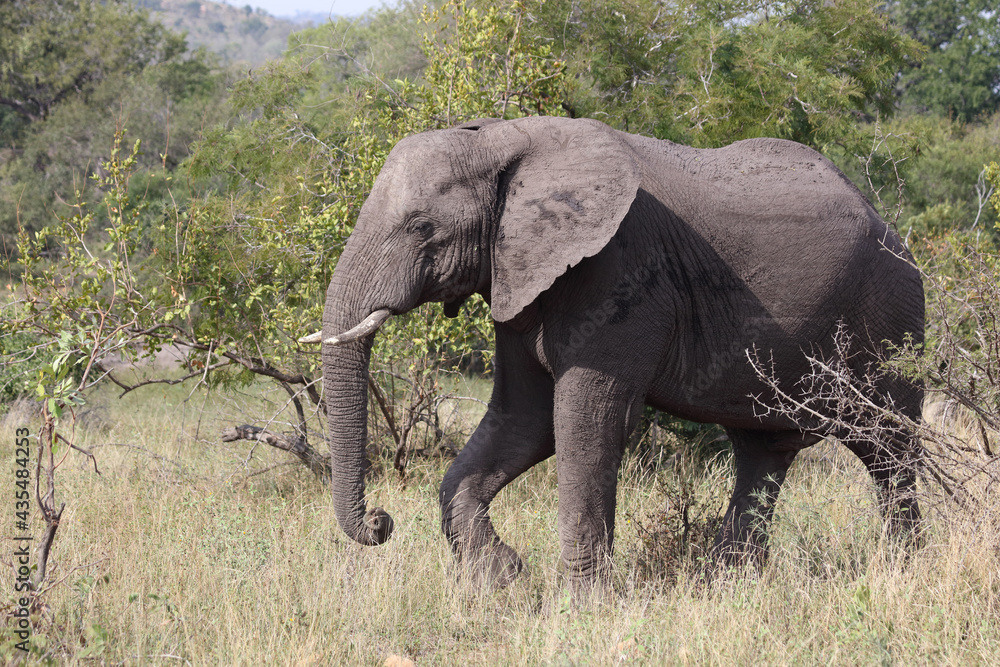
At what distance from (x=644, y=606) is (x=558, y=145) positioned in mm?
2078

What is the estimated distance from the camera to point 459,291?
432 centimetres

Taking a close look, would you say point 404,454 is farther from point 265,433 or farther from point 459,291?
point 459,291

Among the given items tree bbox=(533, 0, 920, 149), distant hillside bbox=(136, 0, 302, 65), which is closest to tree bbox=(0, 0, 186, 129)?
tree bbox=(533, 0, 920, 149)

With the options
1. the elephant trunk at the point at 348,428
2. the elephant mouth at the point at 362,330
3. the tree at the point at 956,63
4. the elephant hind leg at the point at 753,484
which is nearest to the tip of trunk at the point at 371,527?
the elephant trunk at the point at 348,428

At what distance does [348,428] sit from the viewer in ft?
14.1

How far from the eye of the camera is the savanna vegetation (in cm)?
402

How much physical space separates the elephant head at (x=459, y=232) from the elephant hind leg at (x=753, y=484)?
188 cm

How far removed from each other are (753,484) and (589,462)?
4.67ft

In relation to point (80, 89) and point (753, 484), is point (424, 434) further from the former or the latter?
point (80, 89)

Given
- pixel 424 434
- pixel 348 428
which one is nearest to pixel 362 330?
pixel 348 428

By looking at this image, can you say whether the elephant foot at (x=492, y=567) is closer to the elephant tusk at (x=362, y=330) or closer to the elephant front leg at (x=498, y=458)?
the elephant front leg at (x=498, y=458)

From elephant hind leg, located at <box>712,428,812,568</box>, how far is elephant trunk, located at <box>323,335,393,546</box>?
1.98m

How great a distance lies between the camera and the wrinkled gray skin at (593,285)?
164 inches

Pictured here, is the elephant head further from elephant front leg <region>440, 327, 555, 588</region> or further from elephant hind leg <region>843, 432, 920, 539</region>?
elephant hind leg <region>843, 432, 920, 539</region>
